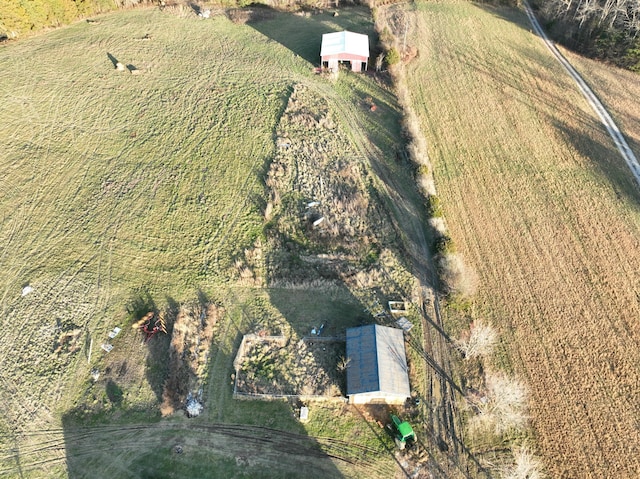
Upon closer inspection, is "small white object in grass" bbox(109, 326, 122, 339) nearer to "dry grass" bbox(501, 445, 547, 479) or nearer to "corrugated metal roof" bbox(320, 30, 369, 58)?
"dry grass" bbox(501, 445, 547, 479)

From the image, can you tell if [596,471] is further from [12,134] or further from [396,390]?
[12,134]

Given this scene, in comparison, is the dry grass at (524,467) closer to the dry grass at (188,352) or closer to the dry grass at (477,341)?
the dry grass at (477,341)

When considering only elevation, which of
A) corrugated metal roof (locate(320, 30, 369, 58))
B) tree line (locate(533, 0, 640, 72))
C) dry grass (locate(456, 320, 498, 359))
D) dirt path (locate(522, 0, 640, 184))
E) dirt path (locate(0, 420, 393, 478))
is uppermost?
tree line (locate(533, 0, 640, 72))

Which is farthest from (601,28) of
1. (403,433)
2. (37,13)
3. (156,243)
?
(37,13)

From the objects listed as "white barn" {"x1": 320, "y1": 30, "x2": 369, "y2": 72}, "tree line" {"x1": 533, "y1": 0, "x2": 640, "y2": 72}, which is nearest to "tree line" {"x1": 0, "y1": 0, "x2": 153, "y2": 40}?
"white barn" {"x1": 320, "y1": 30, "x2": 369, "y2": 72}

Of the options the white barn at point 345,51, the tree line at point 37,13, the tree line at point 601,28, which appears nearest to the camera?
the white barn at point 345,51

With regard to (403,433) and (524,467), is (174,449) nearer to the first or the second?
(403,433)

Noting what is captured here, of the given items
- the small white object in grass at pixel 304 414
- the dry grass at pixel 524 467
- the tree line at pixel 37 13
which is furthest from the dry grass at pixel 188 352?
the tree line at pixel 37 13
